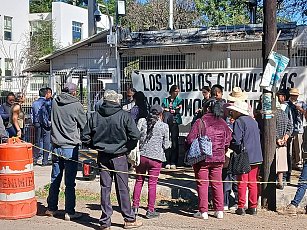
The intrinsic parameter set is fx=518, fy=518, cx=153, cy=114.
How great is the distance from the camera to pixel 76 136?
8.38 meters

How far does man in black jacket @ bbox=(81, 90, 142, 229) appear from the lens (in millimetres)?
7504

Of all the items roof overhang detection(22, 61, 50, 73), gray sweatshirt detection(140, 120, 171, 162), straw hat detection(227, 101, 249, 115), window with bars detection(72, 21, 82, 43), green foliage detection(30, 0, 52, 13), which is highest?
green foliage detection(30, 0, 52, 13)

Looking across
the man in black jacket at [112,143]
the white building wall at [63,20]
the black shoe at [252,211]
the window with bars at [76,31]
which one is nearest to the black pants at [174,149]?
the black shoe at [252,211]

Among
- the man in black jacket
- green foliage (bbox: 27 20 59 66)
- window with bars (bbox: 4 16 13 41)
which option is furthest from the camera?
window with bars (bbox: 4 16 13 41)

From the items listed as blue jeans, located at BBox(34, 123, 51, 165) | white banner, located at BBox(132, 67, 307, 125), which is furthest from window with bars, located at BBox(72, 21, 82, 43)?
white banner, located at BBox(132, 67, 307, 125)

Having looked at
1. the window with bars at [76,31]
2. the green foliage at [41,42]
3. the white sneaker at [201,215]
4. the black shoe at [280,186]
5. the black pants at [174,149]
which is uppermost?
the window with bars at [76,31]

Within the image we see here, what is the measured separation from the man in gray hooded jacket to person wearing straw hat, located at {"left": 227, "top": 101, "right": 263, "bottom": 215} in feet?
8.11

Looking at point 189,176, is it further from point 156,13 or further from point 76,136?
point 156,13

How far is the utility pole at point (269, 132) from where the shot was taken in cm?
853

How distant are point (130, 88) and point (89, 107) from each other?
72.5 inches

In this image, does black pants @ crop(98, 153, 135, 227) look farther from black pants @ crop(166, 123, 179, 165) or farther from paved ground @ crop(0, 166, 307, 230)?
black pants @ crop(166, 123, 179, 165)

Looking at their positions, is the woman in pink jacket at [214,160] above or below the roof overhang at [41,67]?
below

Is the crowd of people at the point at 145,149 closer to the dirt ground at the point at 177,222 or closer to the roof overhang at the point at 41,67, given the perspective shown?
Answer: the dirt ground at the point at 177,222

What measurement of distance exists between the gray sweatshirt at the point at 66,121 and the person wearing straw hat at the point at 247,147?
8.11 feet
